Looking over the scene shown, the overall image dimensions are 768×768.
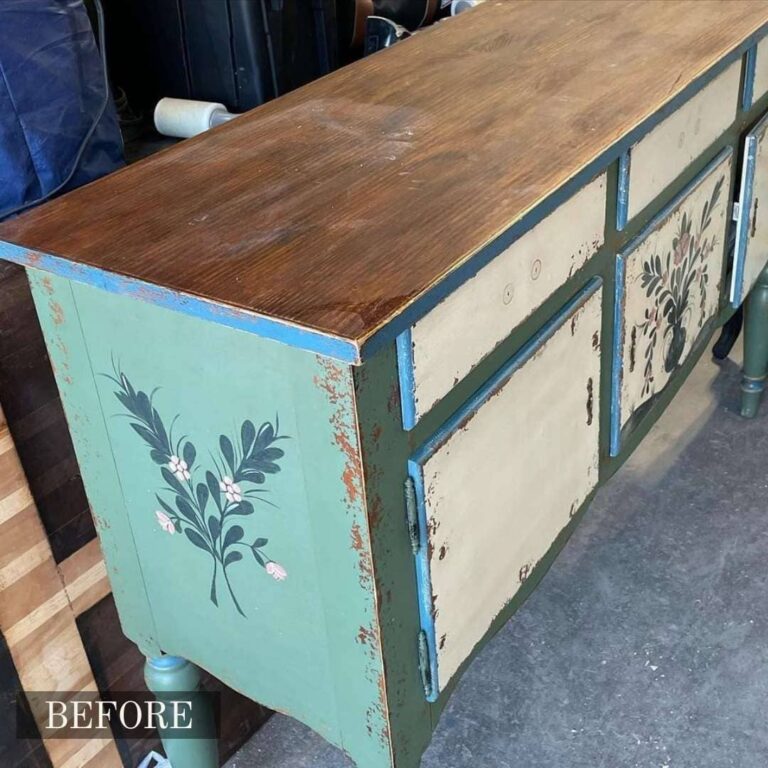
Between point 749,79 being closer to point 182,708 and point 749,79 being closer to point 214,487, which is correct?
point 214,487

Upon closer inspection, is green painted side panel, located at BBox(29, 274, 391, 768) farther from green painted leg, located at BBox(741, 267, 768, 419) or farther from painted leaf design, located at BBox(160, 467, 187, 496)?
green painted leg, located at BBox(741, 267, 768, 419)

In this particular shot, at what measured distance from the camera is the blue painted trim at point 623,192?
3.77 ft

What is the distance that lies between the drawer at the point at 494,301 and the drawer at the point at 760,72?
0.51 metres

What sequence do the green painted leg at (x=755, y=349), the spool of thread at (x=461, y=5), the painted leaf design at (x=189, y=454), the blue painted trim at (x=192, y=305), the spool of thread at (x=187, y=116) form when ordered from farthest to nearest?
the green painted leg at (x=755, y=349), the spool of thread at (x=461, y=5), the spool of thread at (x=187, y=116), the painted leaf design at (x=189, y=454), the blue painted trim at (x=192, y=305)

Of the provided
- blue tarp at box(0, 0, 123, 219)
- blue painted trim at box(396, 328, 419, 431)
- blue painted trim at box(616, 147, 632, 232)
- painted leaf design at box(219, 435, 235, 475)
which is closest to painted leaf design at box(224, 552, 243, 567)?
painted leaf design at box(219, 435, 235, 475)

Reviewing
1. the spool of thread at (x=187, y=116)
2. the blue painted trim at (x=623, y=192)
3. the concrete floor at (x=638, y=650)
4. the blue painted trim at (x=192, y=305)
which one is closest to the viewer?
the blue painted trim at (x=192, y=305)

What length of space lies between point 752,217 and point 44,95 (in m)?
1.06

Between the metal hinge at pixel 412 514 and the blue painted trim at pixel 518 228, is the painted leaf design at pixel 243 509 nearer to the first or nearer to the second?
the metal hinge at pixel 412 514

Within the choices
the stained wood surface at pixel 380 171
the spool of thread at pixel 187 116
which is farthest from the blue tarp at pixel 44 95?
the spool of thread at pixel 187 116

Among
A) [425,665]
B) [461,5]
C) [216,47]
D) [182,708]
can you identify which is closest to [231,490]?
[425,665]

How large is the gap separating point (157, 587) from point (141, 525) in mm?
84

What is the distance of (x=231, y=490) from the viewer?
3.22 feet

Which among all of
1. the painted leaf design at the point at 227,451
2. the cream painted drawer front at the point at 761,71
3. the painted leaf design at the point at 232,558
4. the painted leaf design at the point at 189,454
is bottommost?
the painted leaf design at the point at 232,558

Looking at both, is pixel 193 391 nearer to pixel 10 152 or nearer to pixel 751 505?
pixel 10 152
